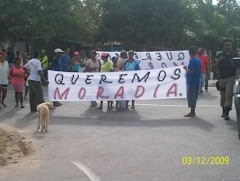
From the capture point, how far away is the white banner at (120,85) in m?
11.5

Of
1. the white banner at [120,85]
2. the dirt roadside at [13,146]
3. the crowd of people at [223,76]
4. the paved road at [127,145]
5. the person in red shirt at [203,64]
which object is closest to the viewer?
the paved road at [127,145]

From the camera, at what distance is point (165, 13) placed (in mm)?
25578

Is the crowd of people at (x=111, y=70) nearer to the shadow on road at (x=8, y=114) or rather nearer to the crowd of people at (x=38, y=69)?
the crowd of people at (x=38, y=69)

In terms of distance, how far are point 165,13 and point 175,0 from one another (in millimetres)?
1009

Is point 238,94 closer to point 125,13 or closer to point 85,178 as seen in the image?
point 85,178

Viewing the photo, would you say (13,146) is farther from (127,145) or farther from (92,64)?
(92,64)

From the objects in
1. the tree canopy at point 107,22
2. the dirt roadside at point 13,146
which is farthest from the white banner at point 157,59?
the dirt roadside at point 13,146

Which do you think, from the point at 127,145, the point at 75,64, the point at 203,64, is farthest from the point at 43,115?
the point at 203,64

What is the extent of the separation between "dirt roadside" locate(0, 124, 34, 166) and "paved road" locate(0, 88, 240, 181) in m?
0.20

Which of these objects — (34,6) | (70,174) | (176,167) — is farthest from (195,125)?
(34,6)
